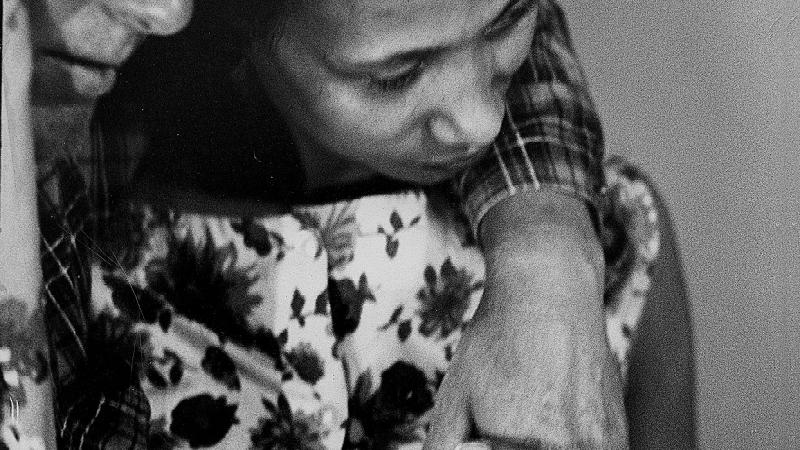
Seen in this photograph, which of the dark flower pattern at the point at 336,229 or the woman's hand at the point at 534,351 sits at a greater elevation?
the dark flower pattern at the point at 336,229

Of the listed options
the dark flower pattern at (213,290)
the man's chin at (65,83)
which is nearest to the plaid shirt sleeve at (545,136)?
the dark flower pattern at (213,290)

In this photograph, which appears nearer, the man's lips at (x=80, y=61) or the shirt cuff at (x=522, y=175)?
the man's lips at (x=80, y=61)

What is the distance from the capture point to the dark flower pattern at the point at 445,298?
0.70 meters

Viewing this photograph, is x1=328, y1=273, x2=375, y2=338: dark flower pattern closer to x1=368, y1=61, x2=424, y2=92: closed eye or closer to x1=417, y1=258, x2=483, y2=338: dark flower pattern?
x1=417, y1=258, x2=483, y2=338: dark flower pattern

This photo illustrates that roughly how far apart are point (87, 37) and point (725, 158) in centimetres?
54

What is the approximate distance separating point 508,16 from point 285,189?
0.23m

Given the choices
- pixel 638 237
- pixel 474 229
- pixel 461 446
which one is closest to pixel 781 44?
pixel 638 237

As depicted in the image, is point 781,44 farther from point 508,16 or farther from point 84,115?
point 84,115

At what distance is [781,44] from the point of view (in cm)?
72

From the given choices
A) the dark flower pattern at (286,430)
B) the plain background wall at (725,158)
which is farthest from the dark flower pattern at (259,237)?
the plain background wall at (725,158)

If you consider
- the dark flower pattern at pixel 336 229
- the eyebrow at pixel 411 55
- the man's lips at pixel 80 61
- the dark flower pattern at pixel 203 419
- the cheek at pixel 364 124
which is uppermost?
the eyebrow at pixel 411 55

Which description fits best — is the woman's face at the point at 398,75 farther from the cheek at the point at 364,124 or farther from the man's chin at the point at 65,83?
the man's chin at the point at 65,83

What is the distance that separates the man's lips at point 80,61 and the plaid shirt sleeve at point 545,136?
1.00 ft

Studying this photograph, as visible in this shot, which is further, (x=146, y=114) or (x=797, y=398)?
(x=797, y=398)
